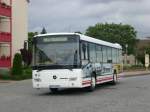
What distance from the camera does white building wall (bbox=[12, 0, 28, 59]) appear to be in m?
59.9

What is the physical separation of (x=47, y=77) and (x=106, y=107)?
265 inches

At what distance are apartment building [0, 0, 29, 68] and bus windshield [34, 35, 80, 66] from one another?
28.5m

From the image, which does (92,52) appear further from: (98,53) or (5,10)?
(5,10)

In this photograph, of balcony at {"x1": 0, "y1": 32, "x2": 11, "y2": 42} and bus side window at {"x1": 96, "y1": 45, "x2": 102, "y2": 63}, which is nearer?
bus side window at {"x1": 96, "y1": 45, "x2": 102, "y2": 63}

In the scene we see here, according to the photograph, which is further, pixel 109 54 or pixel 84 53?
pixel 109 54

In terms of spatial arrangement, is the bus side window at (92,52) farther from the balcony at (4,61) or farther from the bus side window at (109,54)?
the balcony at (4,61)

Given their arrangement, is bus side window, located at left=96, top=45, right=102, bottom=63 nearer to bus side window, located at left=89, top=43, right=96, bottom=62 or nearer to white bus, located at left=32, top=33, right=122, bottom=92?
bus side window, located at left=89, top=43, right=96, bottom=62

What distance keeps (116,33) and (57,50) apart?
9523 cm

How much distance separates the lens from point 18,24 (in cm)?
6138

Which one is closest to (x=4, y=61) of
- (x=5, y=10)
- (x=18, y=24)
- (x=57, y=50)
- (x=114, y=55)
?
(x=5, y=10)

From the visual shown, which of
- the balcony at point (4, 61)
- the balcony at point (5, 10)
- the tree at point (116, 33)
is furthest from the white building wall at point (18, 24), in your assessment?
the tree at point (116, 33)

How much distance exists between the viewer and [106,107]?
1811cm

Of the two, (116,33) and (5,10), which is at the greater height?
(116,33)

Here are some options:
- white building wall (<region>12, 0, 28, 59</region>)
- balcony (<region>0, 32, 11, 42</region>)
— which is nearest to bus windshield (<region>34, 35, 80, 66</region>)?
balcony (<region>0, 32, 11, 42</region>)
